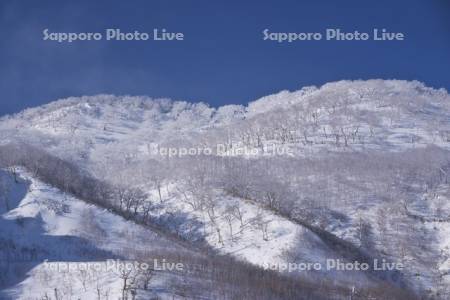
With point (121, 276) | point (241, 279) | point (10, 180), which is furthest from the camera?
Result: point (10, 180)

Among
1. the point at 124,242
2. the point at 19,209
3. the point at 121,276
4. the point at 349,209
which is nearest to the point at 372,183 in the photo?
the point at 349,209

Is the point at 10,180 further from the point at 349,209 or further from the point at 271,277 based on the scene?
the point at 349,209

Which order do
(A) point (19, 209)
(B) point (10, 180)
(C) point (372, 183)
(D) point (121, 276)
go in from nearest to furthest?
(D) point (121, 276)
(A) point (19, 209)
(B) point (10, 180)
(C) point (372, 183)

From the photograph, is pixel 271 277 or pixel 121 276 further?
pixel 271 277

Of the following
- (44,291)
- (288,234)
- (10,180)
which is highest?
(10,180)

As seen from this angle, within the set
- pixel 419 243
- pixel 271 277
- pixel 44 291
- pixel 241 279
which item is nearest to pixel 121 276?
pixel 44 291

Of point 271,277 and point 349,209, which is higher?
point 349,209

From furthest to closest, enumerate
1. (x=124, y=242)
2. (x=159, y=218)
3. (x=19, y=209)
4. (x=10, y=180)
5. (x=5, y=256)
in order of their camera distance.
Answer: (x=159, y=218) → (x=10, y=180) → (x=19, y=209) → (x=124, y=242) → (x=5, y=256)

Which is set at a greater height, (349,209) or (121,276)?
(349,209)

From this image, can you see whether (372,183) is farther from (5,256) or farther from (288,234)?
(5,256)
